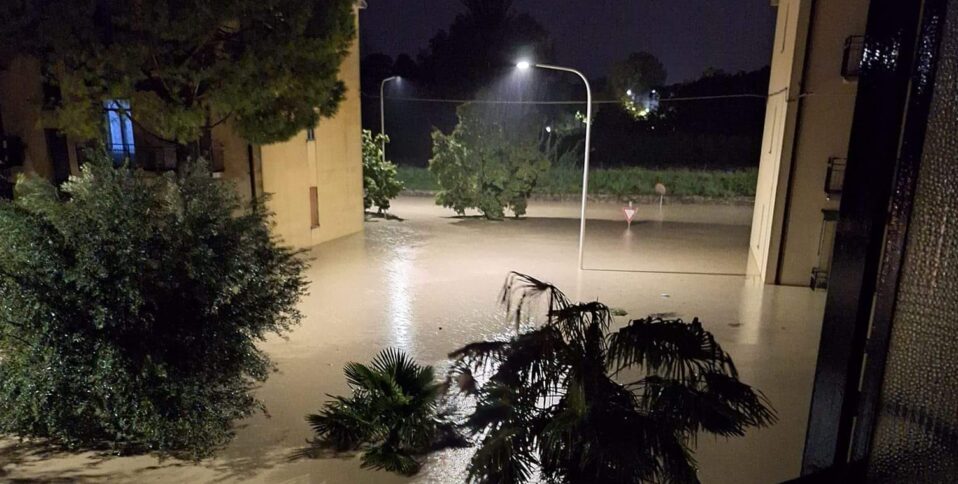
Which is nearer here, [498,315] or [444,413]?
[444,413]

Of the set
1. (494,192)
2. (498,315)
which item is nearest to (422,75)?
(494,192)

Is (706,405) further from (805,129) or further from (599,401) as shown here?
(805,129)

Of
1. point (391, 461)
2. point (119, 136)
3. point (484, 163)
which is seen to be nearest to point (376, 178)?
point (484, 163)

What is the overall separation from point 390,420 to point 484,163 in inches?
717

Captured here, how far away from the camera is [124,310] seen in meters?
5.89

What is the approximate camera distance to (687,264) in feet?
54.5

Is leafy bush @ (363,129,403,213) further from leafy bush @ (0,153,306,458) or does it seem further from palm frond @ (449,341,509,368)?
palm frond @ (449,341,509,368)

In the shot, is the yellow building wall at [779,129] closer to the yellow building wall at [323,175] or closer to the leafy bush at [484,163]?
the leafy bush at [484,163]

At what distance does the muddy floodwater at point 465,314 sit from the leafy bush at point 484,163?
3.64 feet

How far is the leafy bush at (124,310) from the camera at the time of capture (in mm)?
5848

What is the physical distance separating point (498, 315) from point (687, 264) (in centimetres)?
720

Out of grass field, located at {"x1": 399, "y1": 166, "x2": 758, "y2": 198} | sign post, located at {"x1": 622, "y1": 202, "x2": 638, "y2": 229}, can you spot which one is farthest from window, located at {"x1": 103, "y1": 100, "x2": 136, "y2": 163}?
grass field, located at {"x1": 399, "y1": 166, "x2": 758, "y2": 198}

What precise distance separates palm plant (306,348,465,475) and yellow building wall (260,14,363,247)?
977 centimetres

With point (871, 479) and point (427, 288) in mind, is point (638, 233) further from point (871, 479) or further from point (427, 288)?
point (871, 479)
